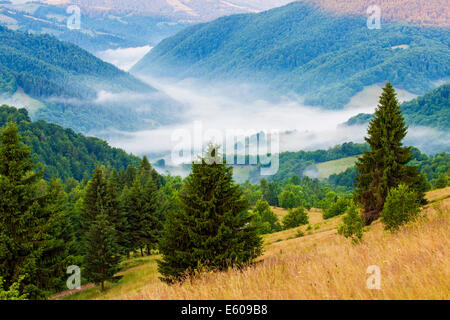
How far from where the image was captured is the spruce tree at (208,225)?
59.7 ft

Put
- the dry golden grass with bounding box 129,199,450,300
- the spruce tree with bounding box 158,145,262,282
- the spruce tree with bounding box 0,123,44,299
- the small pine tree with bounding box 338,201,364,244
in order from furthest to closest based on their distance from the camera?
the small pine tree with bounding box 338,201,364,244 → the spruce tree with bounding box 0,123,44,299 → the spruce tree with bounding box 158,145,262,282 → the dry golden grass with bounding box 129,199,450,300

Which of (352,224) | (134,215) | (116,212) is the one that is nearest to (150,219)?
(134,215)

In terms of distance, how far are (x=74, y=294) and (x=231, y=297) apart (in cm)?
3502

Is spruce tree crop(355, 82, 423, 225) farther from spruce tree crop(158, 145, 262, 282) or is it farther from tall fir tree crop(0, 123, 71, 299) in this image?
tall fir tree crop(0, 123, 71, 299)

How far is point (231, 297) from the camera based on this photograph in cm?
860

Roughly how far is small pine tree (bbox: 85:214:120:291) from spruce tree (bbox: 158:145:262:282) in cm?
1863

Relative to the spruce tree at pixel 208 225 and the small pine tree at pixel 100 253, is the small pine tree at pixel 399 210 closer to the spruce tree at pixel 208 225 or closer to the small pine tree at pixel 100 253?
the spruce tree at pixel 208 225

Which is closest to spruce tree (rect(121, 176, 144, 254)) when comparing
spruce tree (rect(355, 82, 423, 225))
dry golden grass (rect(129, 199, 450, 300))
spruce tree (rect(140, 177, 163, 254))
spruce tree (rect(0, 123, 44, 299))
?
spruce tree (rect(140, 177, 163, 254))

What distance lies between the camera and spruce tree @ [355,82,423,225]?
1316 inches

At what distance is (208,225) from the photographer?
18.8 metres

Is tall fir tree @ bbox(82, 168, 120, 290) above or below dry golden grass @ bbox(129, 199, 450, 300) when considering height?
below

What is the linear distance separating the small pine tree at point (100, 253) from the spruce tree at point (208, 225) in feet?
61.1
